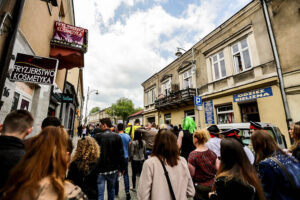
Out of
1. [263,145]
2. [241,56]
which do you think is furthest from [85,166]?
[241,56]

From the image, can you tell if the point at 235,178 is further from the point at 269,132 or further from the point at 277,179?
the point at 269,132

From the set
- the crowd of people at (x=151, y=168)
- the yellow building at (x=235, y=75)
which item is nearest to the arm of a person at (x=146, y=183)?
the crowd of people at (x=151, y=168)

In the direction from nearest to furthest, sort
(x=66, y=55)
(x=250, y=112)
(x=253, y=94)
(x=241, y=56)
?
(x=66, y=55)
(x=253, y=94)
(x=250, y=112)
(x=241, y=56)

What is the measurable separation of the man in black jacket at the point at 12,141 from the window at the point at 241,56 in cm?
1124

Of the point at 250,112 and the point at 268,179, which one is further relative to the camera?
the point at 250,112

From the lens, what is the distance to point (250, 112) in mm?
8758

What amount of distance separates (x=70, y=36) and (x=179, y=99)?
10354mm

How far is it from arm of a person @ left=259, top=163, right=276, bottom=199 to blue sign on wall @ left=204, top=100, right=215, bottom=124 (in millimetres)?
9808

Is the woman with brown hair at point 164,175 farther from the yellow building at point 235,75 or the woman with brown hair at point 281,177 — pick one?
the yellow building at point 235,75

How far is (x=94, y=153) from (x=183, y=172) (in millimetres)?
1445

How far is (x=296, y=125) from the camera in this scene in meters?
2.71

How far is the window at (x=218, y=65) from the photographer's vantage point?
10.9 m

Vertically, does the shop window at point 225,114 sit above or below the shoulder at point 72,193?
above

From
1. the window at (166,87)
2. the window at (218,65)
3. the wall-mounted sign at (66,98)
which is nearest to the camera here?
the wall-mounted sign at (66,98)
